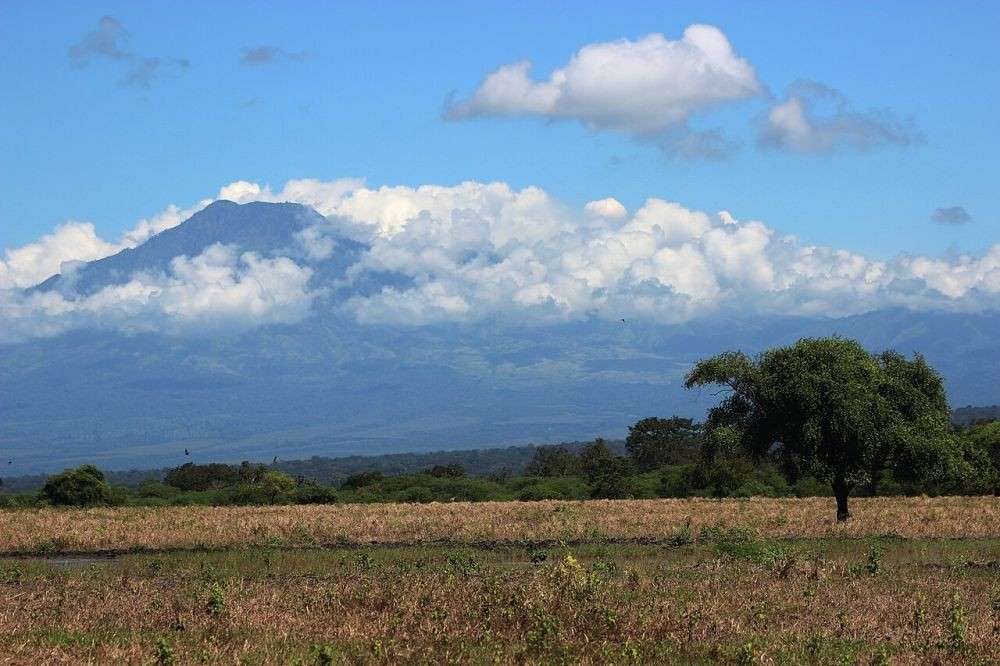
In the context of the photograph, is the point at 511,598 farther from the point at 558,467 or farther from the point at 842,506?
the point at 558,467

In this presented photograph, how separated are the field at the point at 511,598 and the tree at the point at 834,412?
20.5 ft

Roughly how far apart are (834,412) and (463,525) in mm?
13926

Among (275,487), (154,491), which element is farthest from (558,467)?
(275,487)

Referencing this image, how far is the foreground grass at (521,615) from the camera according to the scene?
1755cm

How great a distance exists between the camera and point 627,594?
843 inches

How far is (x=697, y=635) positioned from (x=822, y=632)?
209 centimetres

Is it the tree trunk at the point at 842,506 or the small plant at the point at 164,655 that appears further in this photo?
the tree trunk at the point at 842,506

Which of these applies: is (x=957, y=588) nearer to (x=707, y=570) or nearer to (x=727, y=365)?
(x=707, y=570)

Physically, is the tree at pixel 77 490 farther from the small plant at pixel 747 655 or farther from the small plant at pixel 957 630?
the small plant at pixel 957 630

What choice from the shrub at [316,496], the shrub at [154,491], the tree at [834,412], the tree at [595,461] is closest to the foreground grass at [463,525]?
the tree at [834,412]

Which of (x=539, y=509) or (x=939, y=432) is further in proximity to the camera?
(x=539, y=509)

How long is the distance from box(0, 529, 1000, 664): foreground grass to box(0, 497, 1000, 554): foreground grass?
997cm

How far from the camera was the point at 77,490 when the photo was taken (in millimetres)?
70688

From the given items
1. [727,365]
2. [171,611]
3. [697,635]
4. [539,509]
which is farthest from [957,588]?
[539,509]
